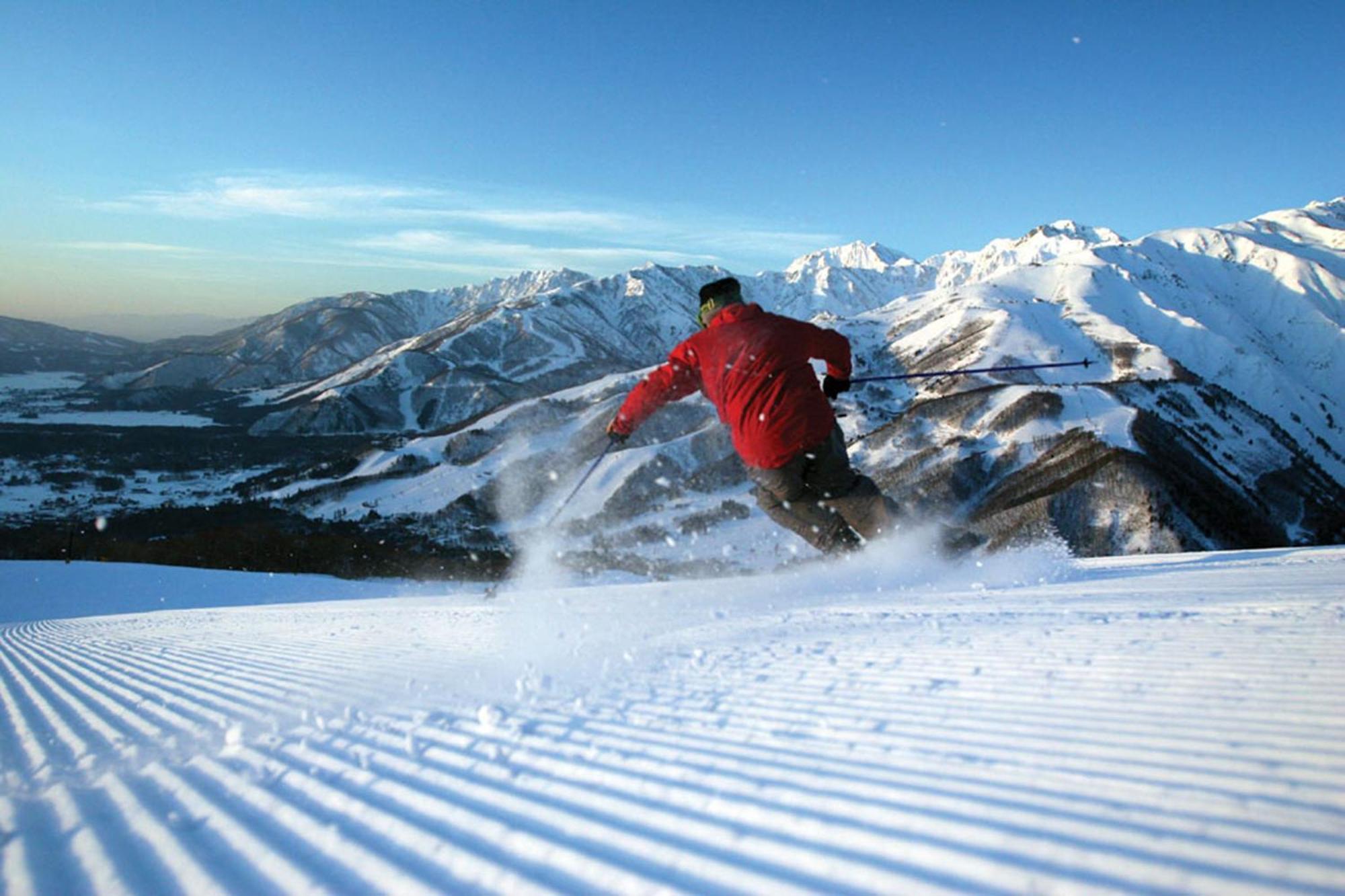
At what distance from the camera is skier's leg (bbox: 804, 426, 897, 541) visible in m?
6.92

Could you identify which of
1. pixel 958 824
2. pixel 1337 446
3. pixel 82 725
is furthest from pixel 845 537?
pixel 1337 446

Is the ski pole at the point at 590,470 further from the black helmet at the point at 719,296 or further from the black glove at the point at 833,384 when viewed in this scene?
the black glove at the point at 833,384

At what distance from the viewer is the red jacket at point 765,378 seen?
6422mm

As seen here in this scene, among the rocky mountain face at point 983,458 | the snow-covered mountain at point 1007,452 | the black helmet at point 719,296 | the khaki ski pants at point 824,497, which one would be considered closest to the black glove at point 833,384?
the khaki ski pants at point 824,497

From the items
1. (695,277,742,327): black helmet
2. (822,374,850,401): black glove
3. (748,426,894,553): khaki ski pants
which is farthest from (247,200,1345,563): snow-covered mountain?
(695,277,742,327): black helmet

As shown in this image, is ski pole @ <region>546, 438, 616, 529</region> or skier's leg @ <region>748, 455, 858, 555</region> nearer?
skier's leg @ <region>748, 455, 858, 555</region>

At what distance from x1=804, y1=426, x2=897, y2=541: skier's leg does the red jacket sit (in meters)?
0.30

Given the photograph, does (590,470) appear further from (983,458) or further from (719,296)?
(983,458)

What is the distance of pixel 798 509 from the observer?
7.15 meters

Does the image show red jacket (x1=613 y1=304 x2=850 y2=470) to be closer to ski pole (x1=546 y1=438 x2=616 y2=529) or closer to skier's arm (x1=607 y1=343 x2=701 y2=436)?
skier's arm (x1=607 y1=343 x2=701 y2=436)

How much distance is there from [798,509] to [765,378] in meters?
1.60

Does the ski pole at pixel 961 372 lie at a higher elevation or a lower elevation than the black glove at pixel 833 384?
higher

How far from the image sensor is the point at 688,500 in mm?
84250

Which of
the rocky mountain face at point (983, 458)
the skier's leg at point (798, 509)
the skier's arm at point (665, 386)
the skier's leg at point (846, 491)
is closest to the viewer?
the skier's leg at point (798, 509)
